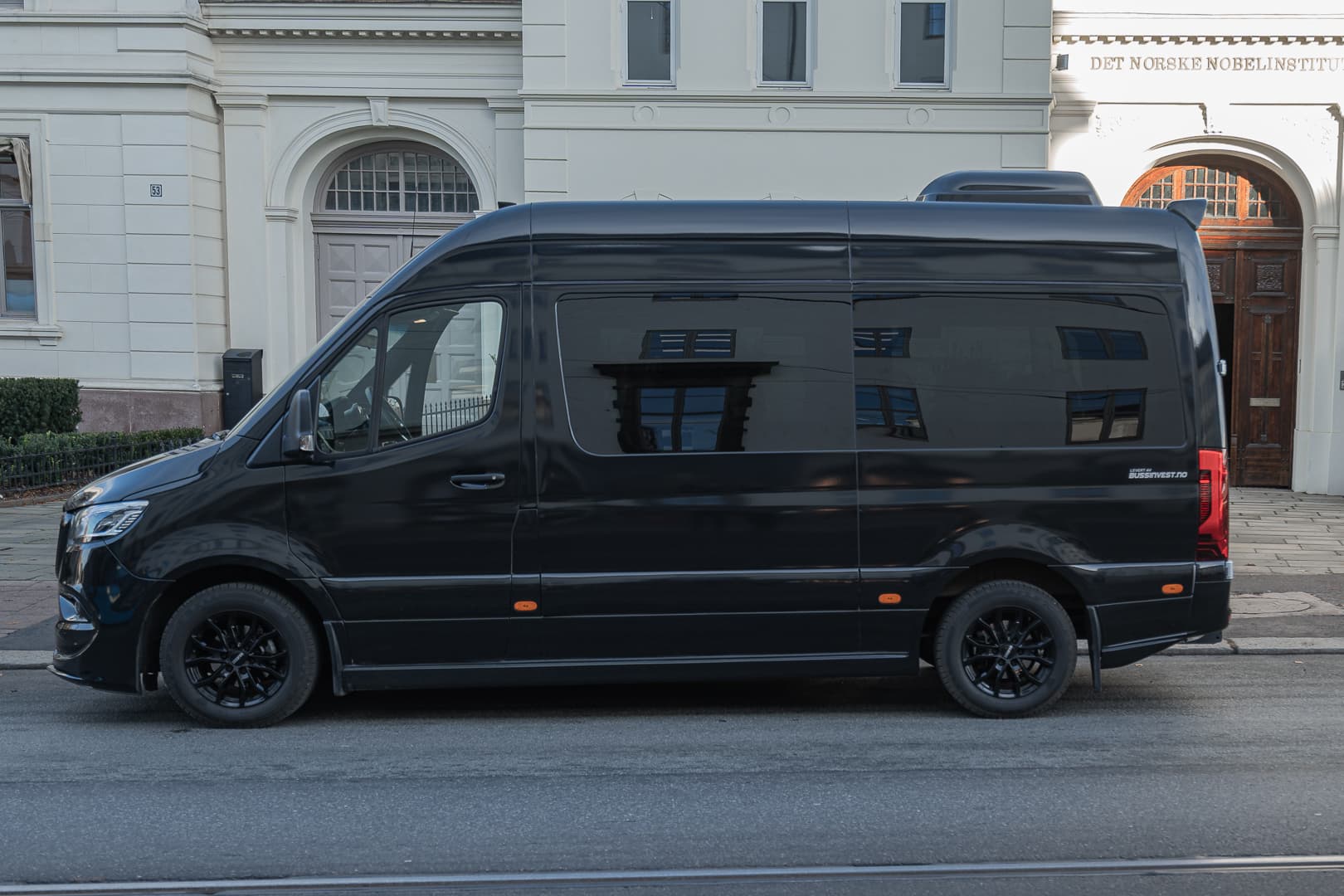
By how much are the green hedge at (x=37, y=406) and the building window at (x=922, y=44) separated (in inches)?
449

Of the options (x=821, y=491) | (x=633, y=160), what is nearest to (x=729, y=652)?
(x=821, y=491)

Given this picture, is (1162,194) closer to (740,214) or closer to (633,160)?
(633,160)

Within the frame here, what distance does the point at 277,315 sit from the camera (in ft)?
60.4

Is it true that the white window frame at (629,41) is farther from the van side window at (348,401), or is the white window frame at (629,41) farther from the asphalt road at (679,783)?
the van side window at (348,401)

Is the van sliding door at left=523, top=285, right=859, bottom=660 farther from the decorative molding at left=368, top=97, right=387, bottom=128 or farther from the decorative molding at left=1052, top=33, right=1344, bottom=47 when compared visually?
the decorative molding at left=368, top=97, right=387, bottom=128

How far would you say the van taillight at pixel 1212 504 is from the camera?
658cm

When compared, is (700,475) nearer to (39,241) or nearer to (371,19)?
(371,19)

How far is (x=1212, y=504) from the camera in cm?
659

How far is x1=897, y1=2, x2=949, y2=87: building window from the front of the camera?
671 inches

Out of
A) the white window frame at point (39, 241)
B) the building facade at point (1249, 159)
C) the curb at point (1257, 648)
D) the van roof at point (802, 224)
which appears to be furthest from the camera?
the white window frame at point (39, 241)

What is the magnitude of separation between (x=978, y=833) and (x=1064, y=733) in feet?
5.37

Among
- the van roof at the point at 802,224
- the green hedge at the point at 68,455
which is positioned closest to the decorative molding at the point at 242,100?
the green hedge at the point at 68,455

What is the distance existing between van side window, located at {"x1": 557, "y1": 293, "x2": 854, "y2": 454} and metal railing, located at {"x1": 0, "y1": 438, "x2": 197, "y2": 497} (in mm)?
9337

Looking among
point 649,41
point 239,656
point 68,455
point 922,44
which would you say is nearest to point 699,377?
point 239,656
